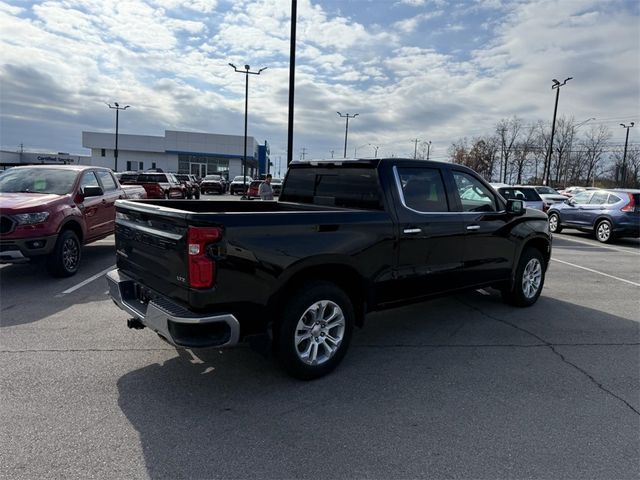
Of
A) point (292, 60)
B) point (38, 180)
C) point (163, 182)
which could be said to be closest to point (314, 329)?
point (38, 180)

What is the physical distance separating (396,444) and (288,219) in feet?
5.85

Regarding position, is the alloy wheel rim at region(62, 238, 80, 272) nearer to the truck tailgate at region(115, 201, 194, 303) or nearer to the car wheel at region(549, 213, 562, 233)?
the truck tailgate at region(115, 201, 194, 303)

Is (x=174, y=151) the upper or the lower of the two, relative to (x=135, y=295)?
upper

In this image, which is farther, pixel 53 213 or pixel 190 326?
pixel 53 213

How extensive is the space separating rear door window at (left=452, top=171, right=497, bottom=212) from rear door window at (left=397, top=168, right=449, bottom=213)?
0.32 m

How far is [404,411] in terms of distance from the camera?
346 centimetres

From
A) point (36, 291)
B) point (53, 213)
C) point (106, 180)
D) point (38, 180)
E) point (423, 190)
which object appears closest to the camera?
point (423, 190)

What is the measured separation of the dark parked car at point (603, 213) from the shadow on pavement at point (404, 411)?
10848 millimetres

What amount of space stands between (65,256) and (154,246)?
14.7 ft

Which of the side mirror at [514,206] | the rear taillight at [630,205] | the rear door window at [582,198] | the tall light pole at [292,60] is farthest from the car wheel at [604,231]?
the side mirror at [514,206]

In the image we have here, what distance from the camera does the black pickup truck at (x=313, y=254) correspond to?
3.32m

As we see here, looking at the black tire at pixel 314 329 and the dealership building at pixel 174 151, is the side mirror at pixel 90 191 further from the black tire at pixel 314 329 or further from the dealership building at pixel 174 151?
the dealership building at pixel 174 151

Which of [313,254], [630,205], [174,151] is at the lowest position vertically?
[313,254]

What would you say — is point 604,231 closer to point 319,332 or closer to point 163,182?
point 319,332
